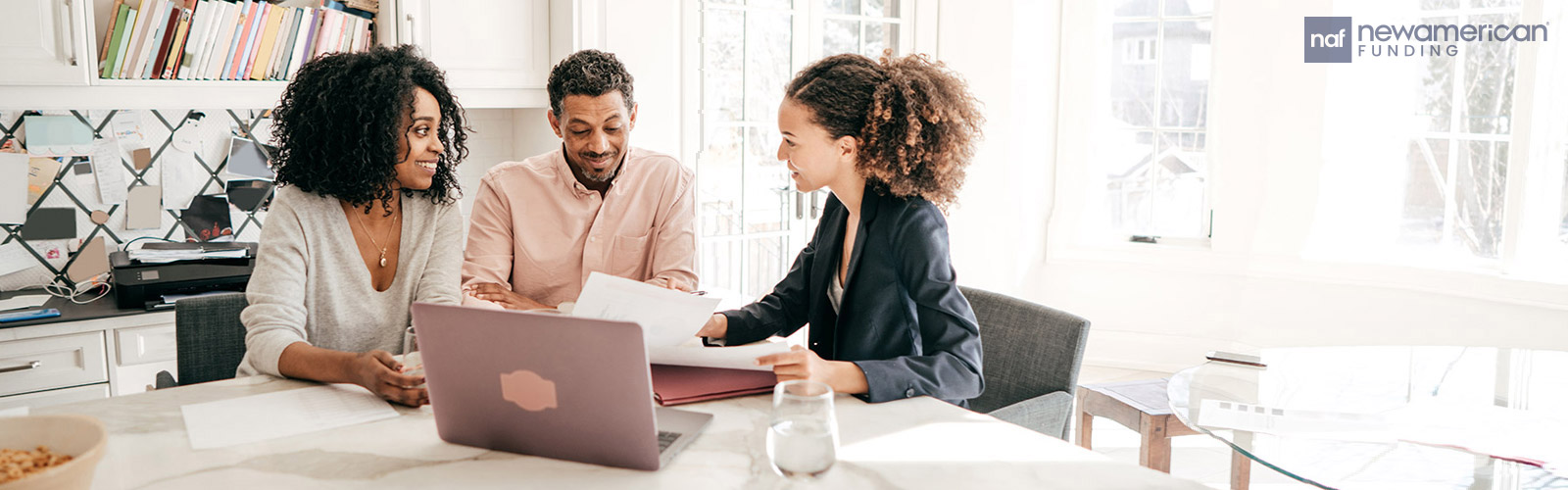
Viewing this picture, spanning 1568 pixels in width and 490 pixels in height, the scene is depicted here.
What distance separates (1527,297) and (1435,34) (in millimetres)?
1044

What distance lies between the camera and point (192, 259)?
2.89 metres

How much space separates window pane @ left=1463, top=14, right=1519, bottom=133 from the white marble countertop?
3.45 metres

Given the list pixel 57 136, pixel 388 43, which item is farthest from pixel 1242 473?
pixel 57 136

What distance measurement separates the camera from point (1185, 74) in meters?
4.39

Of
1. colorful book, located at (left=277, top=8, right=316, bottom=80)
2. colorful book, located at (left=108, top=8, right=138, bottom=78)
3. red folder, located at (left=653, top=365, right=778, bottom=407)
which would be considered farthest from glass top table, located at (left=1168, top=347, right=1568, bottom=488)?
colorful book, located at (left=108, top=8, right=138, bottom=78)

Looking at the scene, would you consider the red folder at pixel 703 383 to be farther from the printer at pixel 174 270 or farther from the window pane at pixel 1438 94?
the window pane at pixel 1438 94

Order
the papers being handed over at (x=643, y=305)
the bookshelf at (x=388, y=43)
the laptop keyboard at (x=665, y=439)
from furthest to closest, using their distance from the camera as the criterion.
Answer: the bookshelf at (x=388, y=43), the papers being handed over at (x=643, y=305), the laptop keyboard at (x=665, y=439)

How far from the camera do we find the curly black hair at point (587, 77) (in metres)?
2.37

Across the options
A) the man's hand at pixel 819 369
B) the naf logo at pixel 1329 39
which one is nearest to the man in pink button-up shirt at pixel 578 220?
the man's hand at pixel 819 369

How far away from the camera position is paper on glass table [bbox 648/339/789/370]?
157 centimetres

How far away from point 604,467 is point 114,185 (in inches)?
101

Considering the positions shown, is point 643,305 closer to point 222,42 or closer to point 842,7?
point 222,42

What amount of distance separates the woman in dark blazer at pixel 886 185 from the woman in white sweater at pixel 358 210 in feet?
1.90

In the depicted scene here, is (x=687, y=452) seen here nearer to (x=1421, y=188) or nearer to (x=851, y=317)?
(x=851, y=317)
